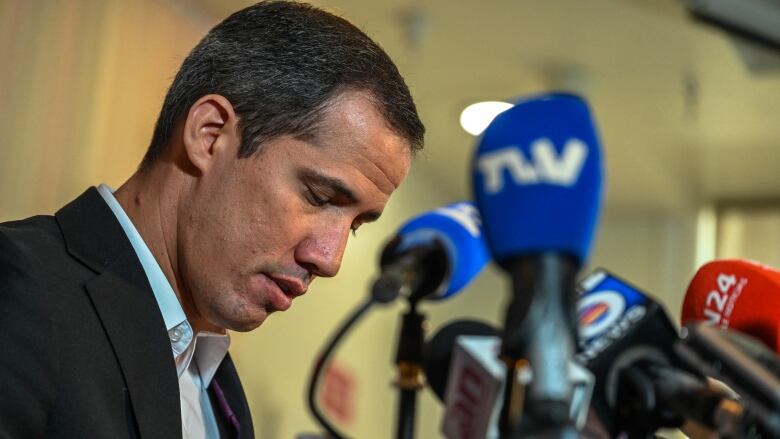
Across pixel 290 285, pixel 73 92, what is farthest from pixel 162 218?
pixel 73 92

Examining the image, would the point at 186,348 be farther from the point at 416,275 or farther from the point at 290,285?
the point at 416,275

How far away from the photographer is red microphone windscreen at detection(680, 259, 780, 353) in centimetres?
113

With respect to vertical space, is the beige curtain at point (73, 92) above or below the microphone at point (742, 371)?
above

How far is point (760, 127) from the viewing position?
17.6ft

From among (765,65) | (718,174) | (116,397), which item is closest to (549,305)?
(116,397)

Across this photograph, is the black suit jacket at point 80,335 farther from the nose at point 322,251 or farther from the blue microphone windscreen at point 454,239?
the blue microphone windscreen at point 454,239

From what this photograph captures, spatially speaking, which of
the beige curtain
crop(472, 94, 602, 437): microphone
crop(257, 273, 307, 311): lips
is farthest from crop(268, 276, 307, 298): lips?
the beige curtain

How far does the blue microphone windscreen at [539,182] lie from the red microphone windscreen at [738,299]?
0.46m

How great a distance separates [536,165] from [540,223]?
0.05 meters

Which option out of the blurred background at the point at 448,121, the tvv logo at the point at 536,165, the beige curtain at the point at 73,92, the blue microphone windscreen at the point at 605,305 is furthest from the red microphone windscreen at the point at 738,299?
the beige curtain at the point at 73,92

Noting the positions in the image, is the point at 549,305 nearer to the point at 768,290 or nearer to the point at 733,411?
the point at 733,411

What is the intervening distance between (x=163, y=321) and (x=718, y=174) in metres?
5.34

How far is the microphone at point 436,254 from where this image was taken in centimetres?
114

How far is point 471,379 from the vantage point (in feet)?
3.61
